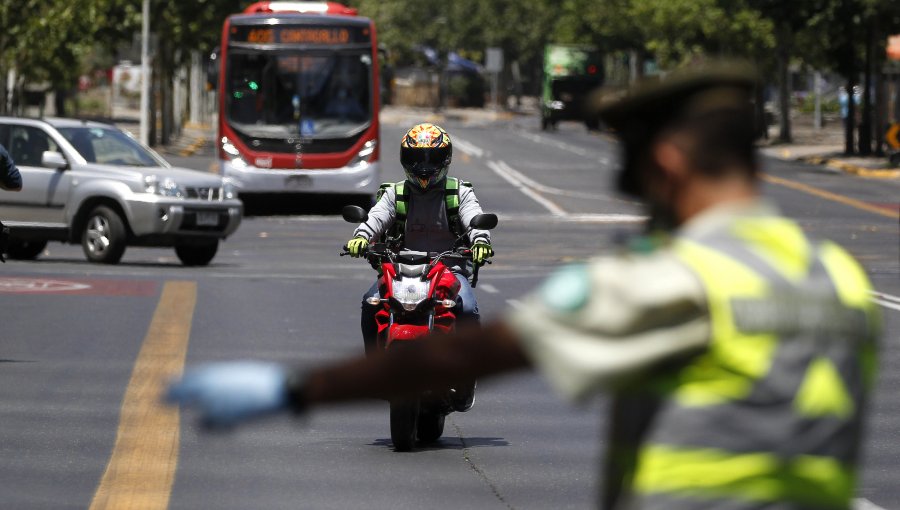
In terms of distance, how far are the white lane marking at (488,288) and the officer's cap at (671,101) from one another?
16.3 metres

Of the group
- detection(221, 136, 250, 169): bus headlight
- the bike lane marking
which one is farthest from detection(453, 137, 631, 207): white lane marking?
the bike lane marking

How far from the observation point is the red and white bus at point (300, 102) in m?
34.2

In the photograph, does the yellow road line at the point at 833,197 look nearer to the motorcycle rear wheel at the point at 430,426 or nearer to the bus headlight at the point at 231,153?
the bus headlight at the point at 231,153

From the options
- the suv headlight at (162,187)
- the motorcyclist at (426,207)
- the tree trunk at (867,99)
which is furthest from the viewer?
the tree trunk at (867,99)

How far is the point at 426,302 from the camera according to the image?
9.71 meters

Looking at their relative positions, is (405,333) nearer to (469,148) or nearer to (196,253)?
(196,253)

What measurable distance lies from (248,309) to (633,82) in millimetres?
14421

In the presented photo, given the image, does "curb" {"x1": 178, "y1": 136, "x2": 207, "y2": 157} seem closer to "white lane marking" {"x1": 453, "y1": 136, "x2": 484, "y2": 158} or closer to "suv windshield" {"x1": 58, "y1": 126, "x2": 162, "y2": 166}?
"white lane marking" {"x1": 453, "y1": 136, "x2": 484, "y2": 158}

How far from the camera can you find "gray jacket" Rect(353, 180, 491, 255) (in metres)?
10.2

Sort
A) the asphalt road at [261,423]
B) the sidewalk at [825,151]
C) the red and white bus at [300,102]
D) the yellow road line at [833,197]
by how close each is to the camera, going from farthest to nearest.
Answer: the sidewalk at [825,151] < the yellow road line at [833,197] < the red and white bus at [300,102] < the asphalt road at [261,423]

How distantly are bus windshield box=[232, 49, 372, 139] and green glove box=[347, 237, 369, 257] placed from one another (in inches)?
960

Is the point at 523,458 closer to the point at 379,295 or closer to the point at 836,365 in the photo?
the point at 379,295

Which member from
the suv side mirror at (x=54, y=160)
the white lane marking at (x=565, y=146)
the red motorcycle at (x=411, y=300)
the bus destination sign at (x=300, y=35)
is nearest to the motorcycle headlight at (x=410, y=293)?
the red motorcycle at (x=411, y=300)

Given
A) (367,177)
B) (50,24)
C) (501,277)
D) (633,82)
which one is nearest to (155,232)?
(501,277)
